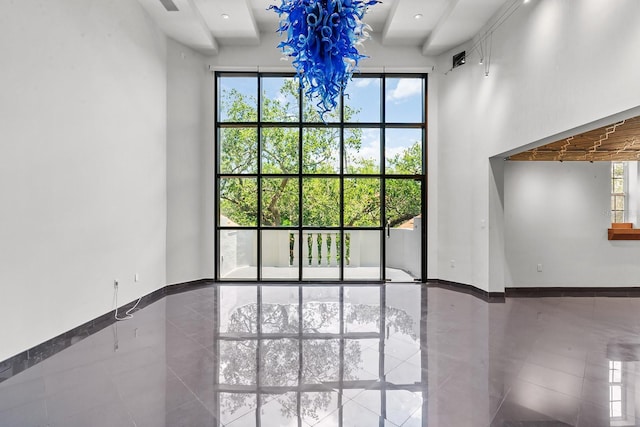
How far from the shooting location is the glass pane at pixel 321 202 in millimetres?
6180

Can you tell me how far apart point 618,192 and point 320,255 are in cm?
597

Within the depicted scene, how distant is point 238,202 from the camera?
6.14 meters

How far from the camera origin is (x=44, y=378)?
265 cm

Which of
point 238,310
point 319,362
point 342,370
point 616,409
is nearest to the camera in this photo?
point 616,409

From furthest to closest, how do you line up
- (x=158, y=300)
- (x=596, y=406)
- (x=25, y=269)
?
(x=158, y=300) < (x=25, y=269) < (x=596, y=406)

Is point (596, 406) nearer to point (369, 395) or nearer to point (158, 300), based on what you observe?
point (369, 395)

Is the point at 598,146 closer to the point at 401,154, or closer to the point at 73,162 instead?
the point at 401,154

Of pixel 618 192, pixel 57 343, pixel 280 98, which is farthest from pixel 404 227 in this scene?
pixel 57 343

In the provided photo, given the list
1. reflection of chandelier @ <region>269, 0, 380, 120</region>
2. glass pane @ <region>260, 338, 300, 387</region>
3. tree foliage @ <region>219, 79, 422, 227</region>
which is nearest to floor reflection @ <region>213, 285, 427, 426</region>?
glass pane @ <region>260, 338, 300, 387</region>

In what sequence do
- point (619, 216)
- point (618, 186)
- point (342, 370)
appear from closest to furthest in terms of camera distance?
point (342, 370)
point (619, 216)
point (618, 186)

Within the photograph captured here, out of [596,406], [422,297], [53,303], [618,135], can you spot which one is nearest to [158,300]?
[53,303]

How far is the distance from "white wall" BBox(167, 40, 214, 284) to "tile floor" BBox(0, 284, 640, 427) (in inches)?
54.7

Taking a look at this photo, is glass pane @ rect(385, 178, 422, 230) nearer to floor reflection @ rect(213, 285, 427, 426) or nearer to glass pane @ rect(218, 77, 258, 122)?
floor reflection @ rect(213, 285, 427, 426)

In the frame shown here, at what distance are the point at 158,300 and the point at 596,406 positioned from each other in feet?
17.6
